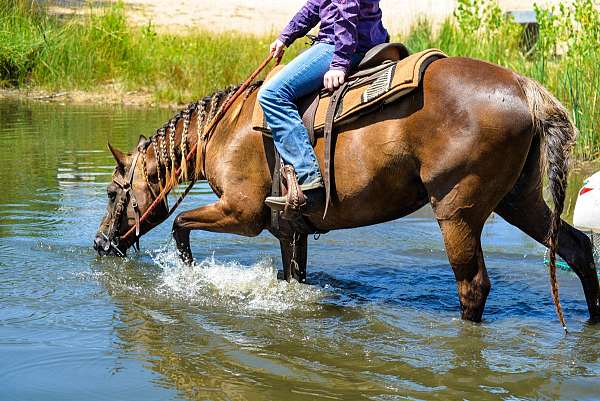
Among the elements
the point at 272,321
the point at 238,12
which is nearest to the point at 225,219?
the point at 272,321

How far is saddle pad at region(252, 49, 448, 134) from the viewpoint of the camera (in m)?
5.99

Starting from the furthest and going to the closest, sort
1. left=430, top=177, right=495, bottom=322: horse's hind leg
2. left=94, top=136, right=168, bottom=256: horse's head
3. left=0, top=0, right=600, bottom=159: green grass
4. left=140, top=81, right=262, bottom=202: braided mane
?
left=0, top=0, right=600, bottom=159: green grass < left=94, top=136, right=168, bottom=256: horse's head < left=140, top=81, right=262, bottom=202: braided mane < left=430, top=177, right=495, bottom=322: horse's hind leg

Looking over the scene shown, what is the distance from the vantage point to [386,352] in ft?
19.3

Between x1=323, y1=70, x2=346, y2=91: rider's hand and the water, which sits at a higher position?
x1=323, y1=70, x2=346, y2=91: rider's hand

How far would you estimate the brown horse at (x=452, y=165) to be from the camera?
5.84m

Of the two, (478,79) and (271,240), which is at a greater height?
(478,79)

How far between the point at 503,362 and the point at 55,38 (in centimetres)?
1413

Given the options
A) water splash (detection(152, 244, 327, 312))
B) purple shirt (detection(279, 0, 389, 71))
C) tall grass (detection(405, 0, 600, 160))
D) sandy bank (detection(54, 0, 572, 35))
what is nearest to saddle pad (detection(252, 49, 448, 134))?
purple shirt (detection(279, 0, 389, 71))

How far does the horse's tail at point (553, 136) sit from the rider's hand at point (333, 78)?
1165mm

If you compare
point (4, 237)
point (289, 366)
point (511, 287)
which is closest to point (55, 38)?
point (4, 237)

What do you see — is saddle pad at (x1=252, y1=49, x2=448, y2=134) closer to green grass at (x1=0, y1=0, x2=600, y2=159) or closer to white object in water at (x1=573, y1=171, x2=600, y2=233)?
white object in water at (x1=573, y1=171, x2=600, y2=233)

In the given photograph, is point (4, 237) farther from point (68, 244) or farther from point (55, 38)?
point (55, 38)

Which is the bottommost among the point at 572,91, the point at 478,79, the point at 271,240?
the point at 271,240

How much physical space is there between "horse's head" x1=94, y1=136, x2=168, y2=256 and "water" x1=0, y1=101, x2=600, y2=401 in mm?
234
